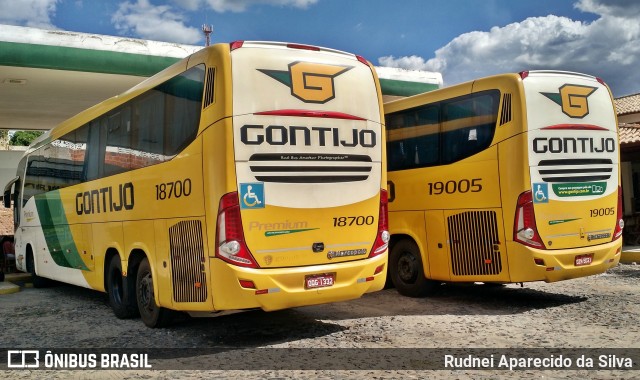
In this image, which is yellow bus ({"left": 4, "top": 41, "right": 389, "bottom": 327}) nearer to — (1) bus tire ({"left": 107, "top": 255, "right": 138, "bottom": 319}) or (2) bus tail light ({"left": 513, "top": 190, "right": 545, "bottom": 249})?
(1) bus tire ({"left": 107, "top": 255, "right": 138, "bottom": 319})

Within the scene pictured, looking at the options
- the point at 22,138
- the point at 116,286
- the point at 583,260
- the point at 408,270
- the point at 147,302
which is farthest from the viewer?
the point at 22,138

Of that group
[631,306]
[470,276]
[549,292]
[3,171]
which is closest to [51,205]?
[470,276]

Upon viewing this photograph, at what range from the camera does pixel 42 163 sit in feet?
41.0

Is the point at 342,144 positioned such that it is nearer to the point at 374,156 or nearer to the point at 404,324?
the point at 374,156

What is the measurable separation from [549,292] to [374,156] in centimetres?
469

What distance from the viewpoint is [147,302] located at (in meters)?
8.23

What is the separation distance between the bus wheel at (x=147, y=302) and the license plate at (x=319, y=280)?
221 cm

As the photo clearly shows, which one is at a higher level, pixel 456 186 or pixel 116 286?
pixel 456 186

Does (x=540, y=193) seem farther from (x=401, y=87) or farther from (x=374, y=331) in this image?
(x=401, y=87)

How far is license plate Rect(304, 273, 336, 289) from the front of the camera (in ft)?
22.4

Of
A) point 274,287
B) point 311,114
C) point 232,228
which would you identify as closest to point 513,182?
point 311,114

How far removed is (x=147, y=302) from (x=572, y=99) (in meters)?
6.73

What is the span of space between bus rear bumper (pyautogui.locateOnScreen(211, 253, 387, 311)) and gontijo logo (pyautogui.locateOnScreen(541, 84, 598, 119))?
413 centimetres

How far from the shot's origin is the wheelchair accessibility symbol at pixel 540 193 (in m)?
8.55
